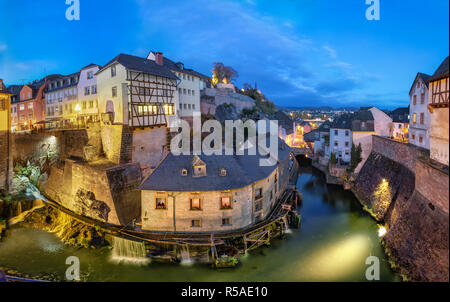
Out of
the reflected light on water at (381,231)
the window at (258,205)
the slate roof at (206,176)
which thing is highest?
the slate roof at (206,176)

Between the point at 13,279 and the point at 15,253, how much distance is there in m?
7.07

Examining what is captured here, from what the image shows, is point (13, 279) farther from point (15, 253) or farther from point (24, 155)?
point (24, 155)

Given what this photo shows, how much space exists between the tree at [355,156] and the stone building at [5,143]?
4549 centimetres

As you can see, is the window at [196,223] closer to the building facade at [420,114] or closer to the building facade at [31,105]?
the building facade at [420,114]

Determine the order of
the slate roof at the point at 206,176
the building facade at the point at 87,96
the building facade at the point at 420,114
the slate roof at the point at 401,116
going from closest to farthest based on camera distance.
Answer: the slate roof at the point at 206,176 → the building facade at the point at 420,114 → the building facade at the point at 87,96 → the slate roof at the point at 401,116

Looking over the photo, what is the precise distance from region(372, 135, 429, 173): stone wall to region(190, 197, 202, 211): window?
19.1m

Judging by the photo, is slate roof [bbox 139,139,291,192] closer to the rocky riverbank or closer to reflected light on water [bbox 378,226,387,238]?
the rocky riverbank

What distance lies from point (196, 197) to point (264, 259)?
7.32 meters

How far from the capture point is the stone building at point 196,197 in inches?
781

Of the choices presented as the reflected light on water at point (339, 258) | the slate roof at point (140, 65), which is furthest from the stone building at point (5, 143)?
the reflected light on water at point (339, 258)

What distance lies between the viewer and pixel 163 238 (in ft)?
62.9

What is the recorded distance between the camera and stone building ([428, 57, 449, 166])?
15211mm

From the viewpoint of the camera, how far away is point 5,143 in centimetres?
2705
